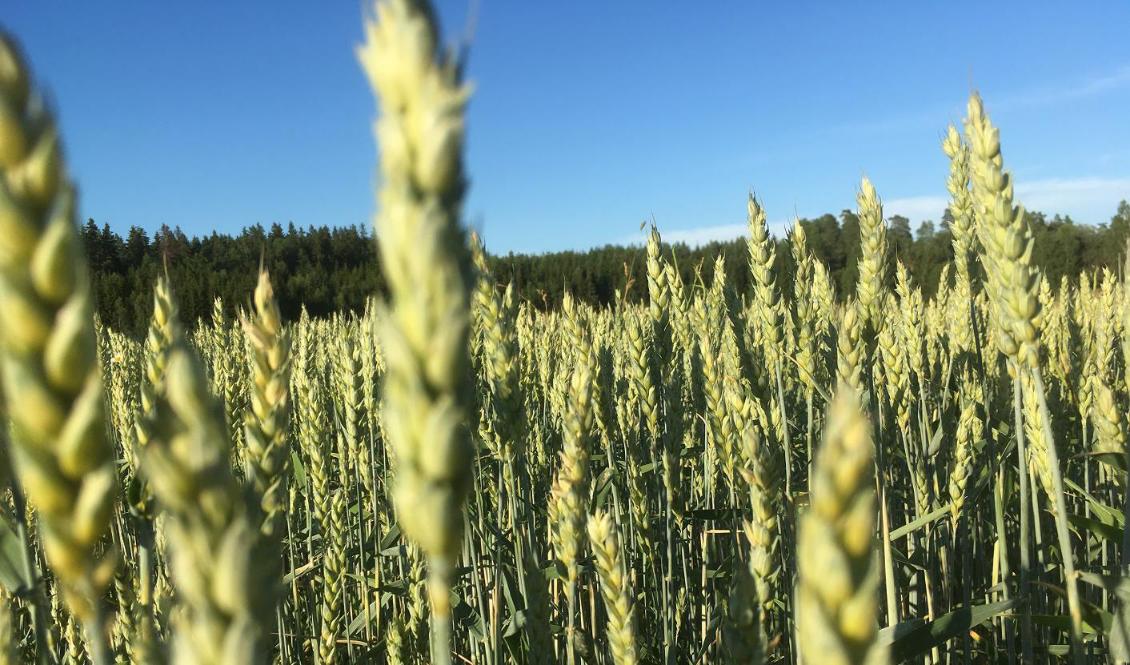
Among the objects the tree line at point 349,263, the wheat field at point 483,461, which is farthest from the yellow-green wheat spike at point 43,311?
the tree line at point 349,263

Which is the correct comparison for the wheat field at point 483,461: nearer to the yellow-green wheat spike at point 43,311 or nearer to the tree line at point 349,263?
the yellow-green wheat spike at point 43,311

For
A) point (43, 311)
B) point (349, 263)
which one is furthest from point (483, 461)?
point (349, 263)

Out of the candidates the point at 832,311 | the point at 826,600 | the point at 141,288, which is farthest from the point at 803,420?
the point at 141,288

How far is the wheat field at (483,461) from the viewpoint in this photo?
554 millimetres

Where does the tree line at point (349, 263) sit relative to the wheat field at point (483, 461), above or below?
above

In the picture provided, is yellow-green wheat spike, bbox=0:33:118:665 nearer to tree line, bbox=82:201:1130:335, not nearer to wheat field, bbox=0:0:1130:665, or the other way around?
wheat field, bbox=0:0:1130:665

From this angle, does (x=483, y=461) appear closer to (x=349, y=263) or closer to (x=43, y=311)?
(x=43, y=311)

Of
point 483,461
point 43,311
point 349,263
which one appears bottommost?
point 483,461

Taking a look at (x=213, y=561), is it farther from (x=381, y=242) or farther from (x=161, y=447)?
(x=381, y=242)

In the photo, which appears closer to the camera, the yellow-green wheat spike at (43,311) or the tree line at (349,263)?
the yellow-green wheat spike at (43,311)

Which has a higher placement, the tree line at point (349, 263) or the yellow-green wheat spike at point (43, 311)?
the tree line at point (349, 263)

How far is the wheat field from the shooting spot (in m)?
0.55

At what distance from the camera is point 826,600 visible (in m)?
0.57

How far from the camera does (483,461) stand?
413cm
